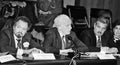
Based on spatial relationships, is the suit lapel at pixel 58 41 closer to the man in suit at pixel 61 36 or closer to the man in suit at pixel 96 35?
the man in suit at pixel 61 36

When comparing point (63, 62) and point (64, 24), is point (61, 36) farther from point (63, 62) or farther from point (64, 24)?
point (63, 62)

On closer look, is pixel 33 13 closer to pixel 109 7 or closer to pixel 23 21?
pixel 23 21

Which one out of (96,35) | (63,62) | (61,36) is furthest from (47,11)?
(63,62)

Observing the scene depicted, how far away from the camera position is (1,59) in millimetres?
1757

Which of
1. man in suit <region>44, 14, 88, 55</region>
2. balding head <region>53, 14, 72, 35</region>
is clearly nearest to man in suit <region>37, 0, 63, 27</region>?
man in suit <region>44, 14, 88, 55</region>

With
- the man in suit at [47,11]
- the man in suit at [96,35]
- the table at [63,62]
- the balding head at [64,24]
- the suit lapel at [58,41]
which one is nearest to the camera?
the table at [63,62]

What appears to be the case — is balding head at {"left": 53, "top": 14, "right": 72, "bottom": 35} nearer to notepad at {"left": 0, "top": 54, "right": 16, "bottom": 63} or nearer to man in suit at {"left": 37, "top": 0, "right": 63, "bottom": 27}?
notepad at {"left": 0, "top": 54, "right": 16, "bottom": 63}

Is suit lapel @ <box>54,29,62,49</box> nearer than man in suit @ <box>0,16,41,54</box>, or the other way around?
man in suit @ <box>0,16,41,54</box>

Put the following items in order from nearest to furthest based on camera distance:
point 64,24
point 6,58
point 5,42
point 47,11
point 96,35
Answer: point 6,58 < point 5,42 < point 64,24 < point 96,35 < point 47,11

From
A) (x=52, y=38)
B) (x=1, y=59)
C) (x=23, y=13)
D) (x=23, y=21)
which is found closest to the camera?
(x=1, y=59)

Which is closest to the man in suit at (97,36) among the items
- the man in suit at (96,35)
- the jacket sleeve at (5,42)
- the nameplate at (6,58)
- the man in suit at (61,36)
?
the man in suit at (96,35)

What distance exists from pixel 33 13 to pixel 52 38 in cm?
144

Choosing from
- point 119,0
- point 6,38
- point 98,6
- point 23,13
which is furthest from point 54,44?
point 119,0

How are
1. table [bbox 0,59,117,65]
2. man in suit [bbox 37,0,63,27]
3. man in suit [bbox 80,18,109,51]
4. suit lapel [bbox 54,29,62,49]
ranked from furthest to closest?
man in suit [bbox 37,0,63,27], man in suit [bbox 80,18,109,51], suit lapel [bbox 54,29,62,49], table [bbox 0,59,117,65]
